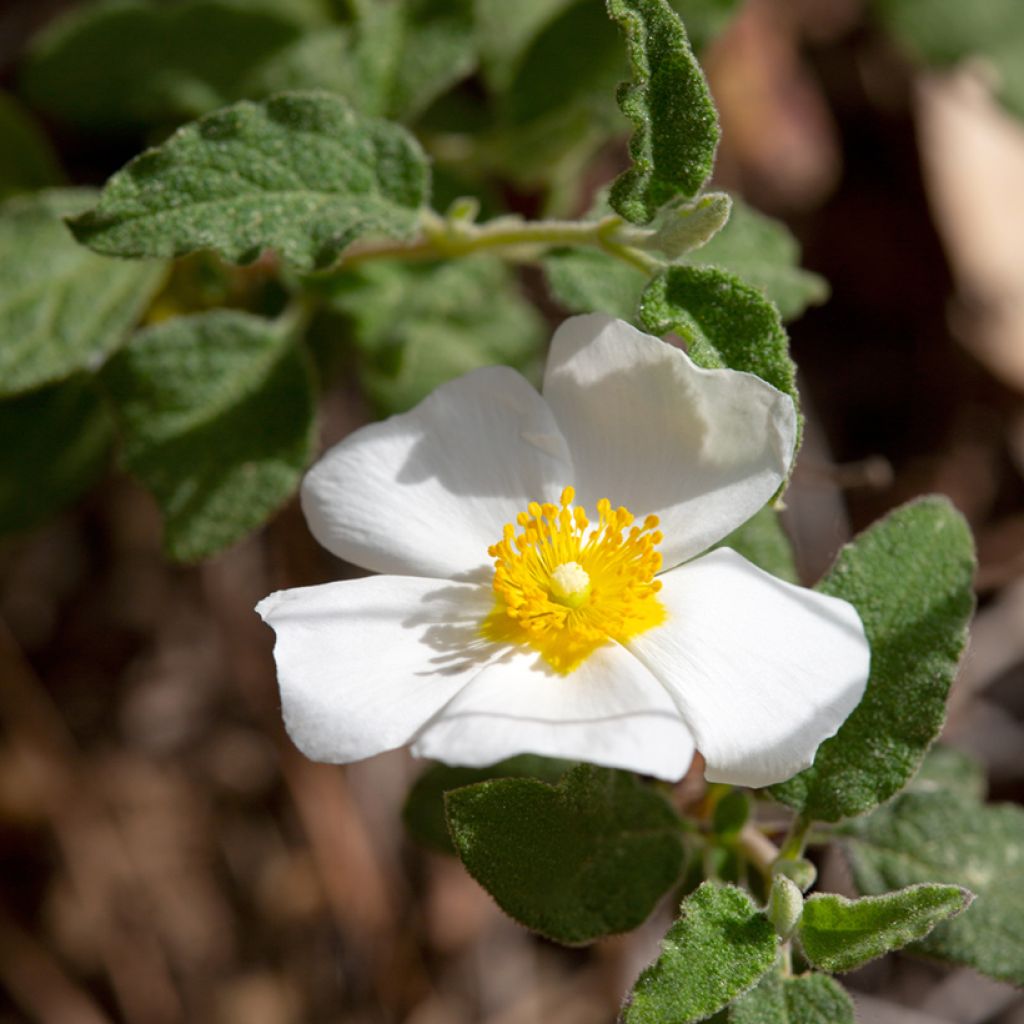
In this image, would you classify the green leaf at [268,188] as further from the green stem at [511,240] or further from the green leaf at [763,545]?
the green leaf at [763,545]

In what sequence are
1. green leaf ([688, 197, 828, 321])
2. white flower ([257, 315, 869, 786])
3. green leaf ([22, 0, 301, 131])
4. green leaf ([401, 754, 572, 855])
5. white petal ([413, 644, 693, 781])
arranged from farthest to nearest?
green leaf ([22, 0, 301, 131]) → green leaf ([688, 197, 828, 321]) → green leaf ([401, 754, 572, 855]) → white flower ([257, 315, 869, 786]) → white petal ([413, 644, 693, 781])

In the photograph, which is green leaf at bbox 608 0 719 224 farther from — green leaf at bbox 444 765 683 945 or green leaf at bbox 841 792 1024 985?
green leaf at bbox 841 792 1024 985

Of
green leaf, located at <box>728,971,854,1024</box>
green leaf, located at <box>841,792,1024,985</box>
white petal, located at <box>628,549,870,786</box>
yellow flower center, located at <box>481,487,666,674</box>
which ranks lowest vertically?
green leaf, located at <box>841,792,1024,985</box>

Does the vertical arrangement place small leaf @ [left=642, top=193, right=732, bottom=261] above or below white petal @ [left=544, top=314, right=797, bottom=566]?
above

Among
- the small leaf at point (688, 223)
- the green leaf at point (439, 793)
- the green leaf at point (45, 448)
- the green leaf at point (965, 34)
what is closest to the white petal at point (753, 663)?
the small leaf at point (688, 223)

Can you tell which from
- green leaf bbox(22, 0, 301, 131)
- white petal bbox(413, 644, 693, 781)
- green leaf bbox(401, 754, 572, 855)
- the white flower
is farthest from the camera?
green leaf bbox(22, 0, 301, 131)

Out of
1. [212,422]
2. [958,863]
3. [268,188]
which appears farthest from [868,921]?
[212,422]

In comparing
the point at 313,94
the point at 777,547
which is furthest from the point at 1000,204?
the point at 313,94

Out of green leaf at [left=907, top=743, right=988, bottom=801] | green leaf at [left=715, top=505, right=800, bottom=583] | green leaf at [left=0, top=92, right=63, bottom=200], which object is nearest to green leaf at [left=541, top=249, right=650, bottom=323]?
green leaf at [left=715, top=505, right=800, bottom=583]

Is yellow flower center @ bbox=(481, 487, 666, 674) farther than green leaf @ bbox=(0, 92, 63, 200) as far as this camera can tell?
No

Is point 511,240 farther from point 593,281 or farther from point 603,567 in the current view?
point 603,567
